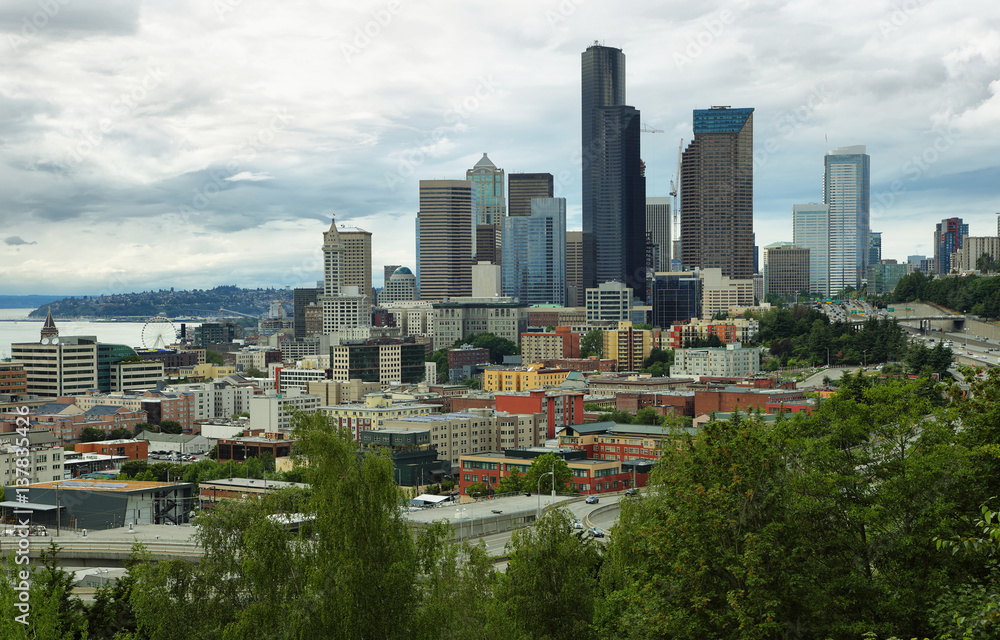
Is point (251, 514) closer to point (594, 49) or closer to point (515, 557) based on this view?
point (515, 557)

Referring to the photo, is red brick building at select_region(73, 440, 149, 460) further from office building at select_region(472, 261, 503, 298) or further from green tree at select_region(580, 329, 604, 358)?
office building at select_region(472, 261, 503, 298)

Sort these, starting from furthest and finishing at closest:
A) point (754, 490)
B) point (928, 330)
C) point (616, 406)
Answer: point (928, 330), point (616, 406), point (754, 490)

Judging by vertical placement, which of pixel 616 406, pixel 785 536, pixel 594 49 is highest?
pixel 594 49

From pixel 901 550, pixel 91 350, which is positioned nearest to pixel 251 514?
pixel 901 550

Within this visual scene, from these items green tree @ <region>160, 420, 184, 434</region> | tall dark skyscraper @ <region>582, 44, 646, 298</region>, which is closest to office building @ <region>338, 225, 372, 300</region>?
tall dark skyscraper @ <region>582, 44, 646, 298</region>

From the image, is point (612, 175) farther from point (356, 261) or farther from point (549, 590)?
point (549, 590)

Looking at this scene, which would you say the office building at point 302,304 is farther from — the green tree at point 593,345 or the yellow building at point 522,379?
the yellow building at point 522,379
